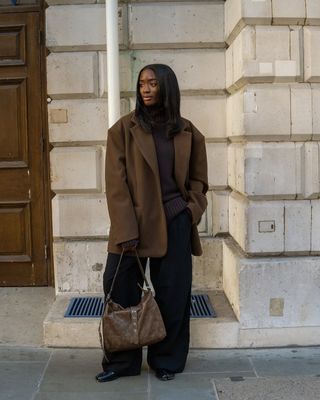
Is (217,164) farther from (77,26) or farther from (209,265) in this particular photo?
(77,26)

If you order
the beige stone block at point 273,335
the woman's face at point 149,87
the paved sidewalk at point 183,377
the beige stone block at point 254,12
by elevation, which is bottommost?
the paved sidewalk at point 183,377

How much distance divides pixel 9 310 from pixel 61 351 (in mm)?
953

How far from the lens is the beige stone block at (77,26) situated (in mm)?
4938

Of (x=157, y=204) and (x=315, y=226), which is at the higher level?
(x=157, y=204)

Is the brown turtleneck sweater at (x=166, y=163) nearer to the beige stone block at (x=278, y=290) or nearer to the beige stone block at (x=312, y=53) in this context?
the beige stone block at (x=278, y=290)

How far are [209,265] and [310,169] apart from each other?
124 cm

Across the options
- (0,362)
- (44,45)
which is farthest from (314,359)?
(44,45)

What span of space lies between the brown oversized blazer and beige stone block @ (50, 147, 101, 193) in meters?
1.18

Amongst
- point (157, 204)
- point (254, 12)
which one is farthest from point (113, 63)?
point (157, 204)

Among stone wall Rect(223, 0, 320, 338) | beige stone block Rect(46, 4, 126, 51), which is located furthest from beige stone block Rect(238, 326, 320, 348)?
beige stone block Rect(46, 4, 126, 51)

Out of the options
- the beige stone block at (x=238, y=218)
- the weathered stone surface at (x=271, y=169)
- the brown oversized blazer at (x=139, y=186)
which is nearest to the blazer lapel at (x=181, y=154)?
the brown oversized blazer at (x=139, y=186)

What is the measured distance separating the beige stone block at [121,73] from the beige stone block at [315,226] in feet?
5.68

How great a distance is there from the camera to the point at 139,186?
3.79 m

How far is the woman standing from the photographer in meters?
3.78
